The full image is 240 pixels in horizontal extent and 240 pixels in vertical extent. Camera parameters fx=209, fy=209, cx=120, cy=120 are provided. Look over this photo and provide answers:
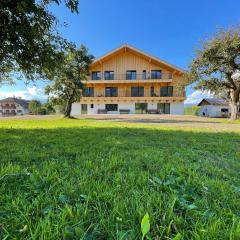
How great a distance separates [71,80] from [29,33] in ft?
42.0

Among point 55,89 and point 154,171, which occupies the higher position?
point 55,89

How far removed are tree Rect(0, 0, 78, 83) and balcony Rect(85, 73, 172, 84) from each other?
82.9 feet

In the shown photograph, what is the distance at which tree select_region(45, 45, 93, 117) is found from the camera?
19.2 metres

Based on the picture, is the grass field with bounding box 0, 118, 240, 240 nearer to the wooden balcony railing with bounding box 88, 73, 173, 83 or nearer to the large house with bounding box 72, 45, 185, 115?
the large house with bounding box 72, 45, 185, 115

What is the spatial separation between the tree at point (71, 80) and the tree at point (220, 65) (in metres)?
10.1

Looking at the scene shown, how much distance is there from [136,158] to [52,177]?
1.59 m

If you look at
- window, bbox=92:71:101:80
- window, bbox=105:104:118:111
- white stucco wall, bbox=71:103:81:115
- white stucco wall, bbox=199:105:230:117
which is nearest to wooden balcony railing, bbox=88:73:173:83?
window, bbox=92:71:101:80

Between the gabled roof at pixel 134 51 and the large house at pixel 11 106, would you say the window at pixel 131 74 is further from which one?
the large house at pixel 11 106

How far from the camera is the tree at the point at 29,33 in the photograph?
19.8ft

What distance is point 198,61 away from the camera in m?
18.9

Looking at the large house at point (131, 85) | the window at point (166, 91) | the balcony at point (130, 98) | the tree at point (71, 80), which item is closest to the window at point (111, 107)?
the large house at point (131, 85)

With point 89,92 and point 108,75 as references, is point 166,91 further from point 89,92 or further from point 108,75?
point 89,92

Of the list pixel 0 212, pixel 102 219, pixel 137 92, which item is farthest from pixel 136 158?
pixel 137 92

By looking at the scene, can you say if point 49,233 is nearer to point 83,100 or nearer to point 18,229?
point 18,229
